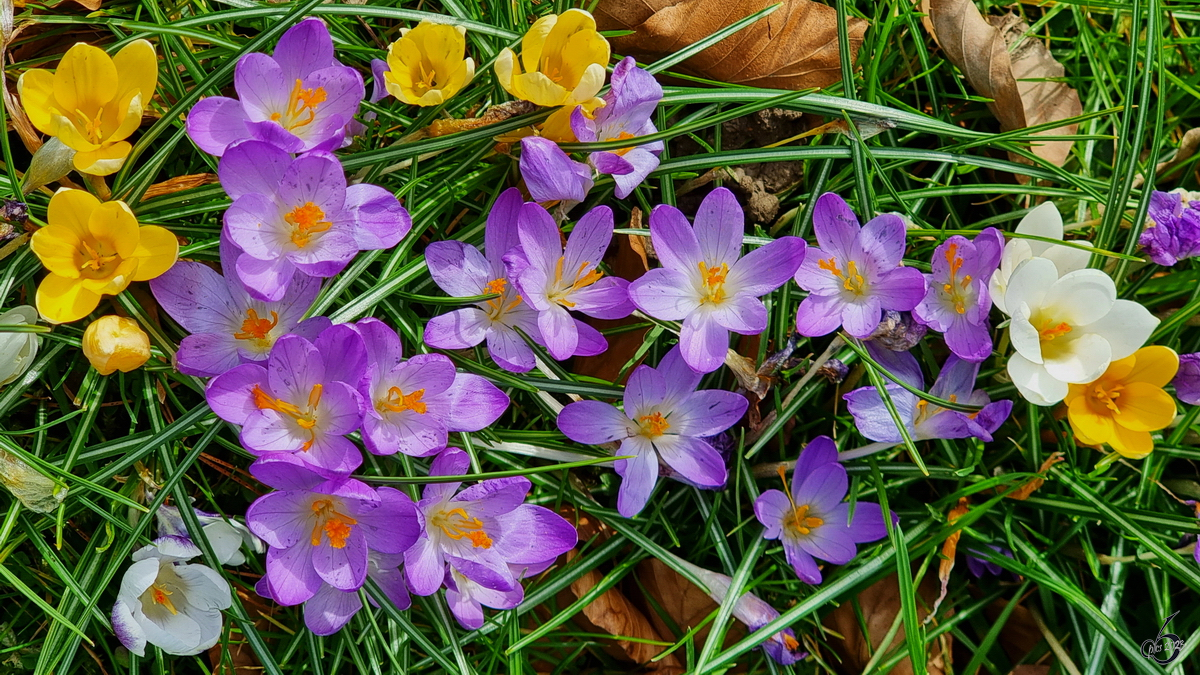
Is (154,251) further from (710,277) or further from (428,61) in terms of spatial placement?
(710,277)

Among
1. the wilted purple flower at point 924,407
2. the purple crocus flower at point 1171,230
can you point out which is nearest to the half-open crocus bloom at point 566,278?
the wilted purple flower at point 924,407

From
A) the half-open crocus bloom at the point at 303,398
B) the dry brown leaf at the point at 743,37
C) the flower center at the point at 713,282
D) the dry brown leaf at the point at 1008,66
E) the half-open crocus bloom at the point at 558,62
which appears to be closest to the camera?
the half-open crocus bloom at the point at 303,398

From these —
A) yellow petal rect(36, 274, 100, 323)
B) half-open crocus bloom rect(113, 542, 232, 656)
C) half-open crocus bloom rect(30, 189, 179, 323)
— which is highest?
half-open crocus bloom rect(30, 189, 179, 323)

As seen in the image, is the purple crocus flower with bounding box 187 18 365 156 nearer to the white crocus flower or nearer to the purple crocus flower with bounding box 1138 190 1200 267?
the white crocus flower

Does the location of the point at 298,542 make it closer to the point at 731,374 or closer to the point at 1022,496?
the point at 731,374

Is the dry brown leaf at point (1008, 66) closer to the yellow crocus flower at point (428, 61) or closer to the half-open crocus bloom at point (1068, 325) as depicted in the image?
the half-open crocus bloom at point (1068, 325)

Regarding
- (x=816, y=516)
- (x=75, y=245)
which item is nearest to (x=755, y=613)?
(x=816, y=516)

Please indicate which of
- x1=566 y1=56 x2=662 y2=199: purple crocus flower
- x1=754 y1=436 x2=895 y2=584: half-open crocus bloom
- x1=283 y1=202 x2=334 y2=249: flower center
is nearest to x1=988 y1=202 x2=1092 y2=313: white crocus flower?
x1=754 y1=436 x2=895 y2=584: half-open crocus bloom
